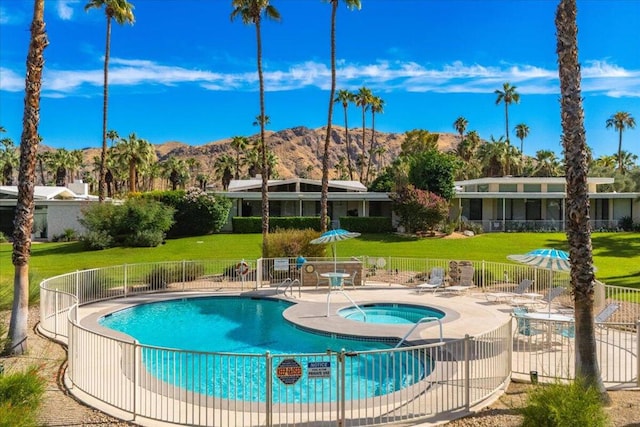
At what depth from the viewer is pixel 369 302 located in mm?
17797

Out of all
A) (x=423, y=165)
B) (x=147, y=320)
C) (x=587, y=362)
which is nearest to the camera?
(x=587, y=362)

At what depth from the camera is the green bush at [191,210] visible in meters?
38.7

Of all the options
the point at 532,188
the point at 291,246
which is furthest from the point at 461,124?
the point at 291,246

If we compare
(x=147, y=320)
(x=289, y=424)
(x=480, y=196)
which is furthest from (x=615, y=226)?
(x=289, y=424)

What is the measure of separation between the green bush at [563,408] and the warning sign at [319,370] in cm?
253

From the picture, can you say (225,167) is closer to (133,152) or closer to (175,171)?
(175,171)

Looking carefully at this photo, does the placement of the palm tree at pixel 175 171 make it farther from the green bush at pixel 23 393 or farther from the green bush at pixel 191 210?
the green bush at pixel 23 393

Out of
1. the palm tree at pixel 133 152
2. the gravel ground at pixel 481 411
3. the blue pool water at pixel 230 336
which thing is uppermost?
the palm tree at pixel 133 152

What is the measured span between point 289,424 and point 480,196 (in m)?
39.3

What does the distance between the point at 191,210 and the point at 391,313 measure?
24.9m

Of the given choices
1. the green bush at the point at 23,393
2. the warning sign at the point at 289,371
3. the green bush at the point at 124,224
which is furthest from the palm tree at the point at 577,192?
the green bush at the point at 124,224

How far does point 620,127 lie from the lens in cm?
8012

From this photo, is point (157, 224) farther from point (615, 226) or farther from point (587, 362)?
point (615, 226)

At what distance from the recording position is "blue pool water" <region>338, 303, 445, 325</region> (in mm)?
16078
